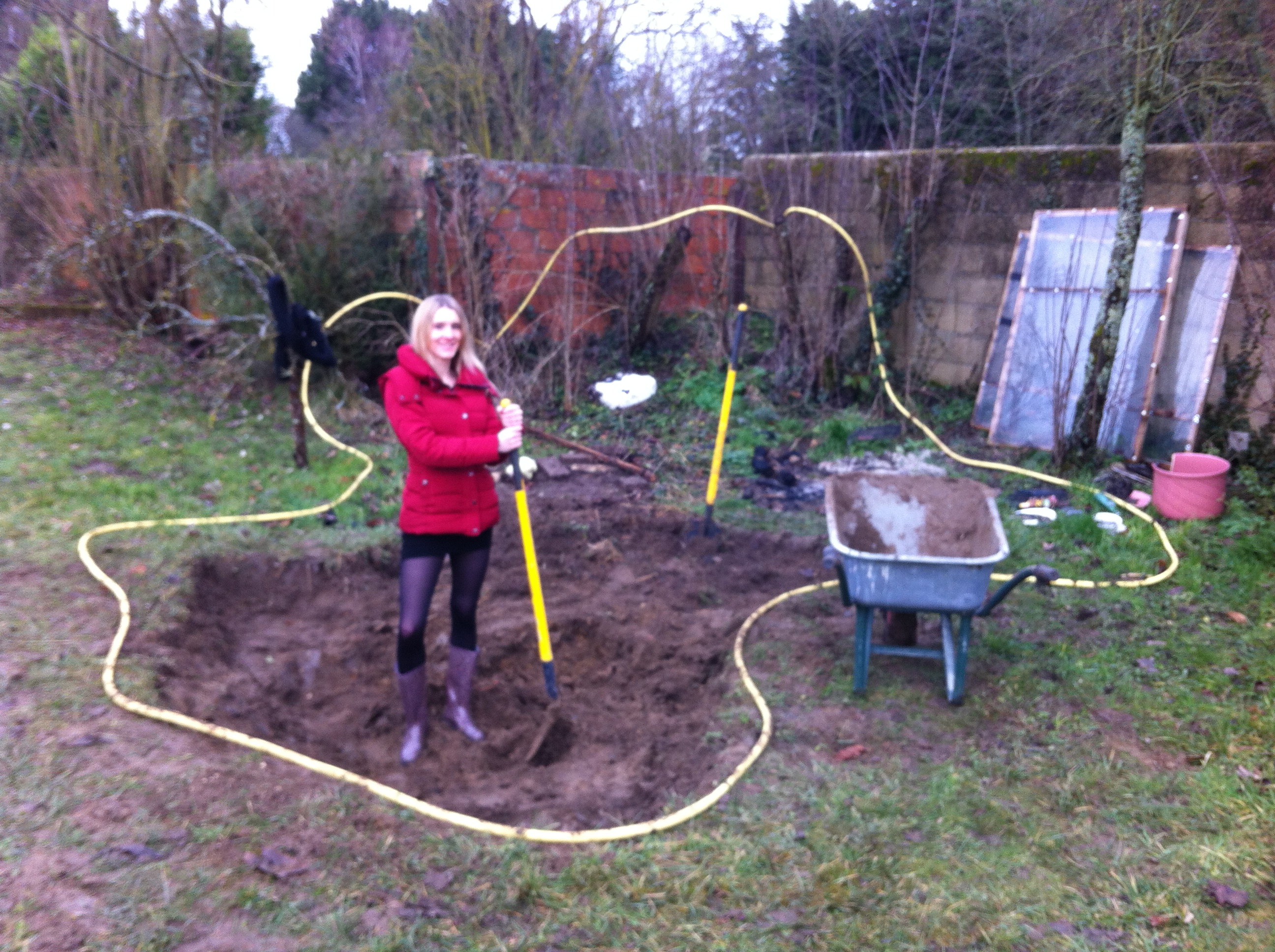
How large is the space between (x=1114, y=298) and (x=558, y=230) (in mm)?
4972

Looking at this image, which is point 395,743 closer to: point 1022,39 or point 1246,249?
point 1246,249

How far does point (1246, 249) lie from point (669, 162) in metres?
4.99

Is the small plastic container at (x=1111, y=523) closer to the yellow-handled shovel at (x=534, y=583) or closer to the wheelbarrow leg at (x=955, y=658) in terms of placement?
the wheelbarrow leg at (x=955, y=658)

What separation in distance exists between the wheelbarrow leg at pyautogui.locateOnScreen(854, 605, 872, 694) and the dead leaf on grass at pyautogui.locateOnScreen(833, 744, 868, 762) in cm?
39

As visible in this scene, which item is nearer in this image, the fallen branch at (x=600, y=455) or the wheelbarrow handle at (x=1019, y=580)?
the wheelbarrow handle at (x=1019, y=580)

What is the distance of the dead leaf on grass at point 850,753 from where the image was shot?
3648 millimetres

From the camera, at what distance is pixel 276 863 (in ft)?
9.51

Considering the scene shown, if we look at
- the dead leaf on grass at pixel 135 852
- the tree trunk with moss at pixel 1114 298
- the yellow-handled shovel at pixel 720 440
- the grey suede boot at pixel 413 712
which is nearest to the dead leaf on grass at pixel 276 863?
the dead leaf on grass at pixel 135 852

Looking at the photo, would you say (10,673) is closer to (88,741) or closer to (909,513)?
(88,741)

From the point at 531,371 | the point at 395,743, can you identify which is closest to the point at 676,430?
the point at 531,371

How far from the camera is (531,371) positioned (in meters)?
8.58

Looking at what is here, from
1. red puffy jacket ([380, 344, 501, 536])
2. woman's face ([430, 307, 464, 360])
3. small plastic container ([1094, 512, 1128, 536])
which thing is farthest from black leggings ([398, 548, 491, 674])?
small plastic container ([1094, 512, 1128, 536])

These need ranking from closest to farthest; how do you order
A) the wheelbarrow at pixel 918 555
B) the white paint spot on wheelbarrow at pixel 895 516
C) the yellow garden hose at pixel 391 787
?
the yellow garden hose at pixel 391 787 → the wheelbarrow at pixel 918 555 → the white paint spot on wheelbarrow at pixel 895 516

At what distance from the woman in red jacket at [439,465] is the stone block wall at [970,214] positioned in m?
4.87
